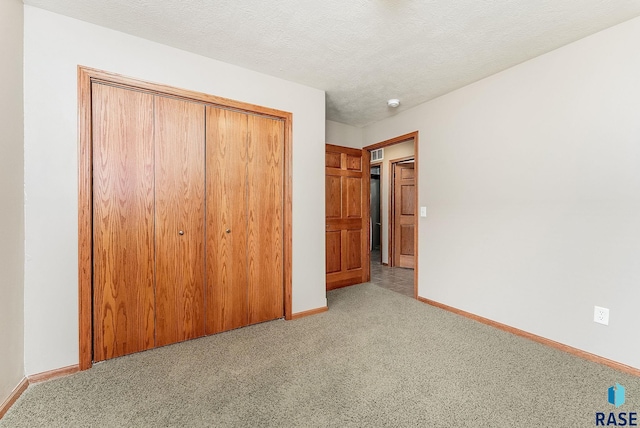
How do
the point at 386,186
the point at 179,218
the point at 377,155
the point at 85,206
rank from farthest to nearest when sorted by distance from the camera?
the point at 377,155 → the point at 386,186 → the point at 179,218 → the point at 85,206

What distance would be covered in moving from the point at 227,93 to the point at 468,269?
3015 mm

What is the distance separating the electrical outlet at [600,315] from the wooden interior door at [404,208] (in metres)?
3.28

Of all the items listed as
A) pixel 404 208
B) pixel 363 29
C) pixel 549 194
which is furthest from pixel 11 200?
pixel 404 208

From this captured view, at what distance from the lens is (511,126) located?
2.55m

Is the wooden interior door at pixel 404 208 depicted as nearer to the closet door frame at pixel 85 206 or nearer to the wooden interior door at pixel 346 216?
the wooden interior door at pixel 346 216

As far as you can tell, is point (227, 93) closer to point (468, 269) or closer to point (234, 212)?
point (234, 212)

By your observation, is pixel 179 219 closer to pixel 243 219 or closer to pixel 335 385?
pixel 243 219

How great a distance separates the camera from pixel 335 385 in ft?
5.71

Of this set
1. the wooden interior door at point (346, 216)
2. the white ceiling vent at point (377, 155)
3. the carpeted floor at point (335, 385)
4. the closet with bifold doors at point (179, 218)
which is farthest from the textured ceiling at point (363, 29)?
the white ceiling vent at point (377, 155)

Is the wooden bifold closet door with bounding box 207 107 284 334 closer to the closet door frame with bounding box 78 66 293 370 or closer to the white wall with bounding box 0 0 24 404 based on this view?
the closet door frame with bounding box 78 66 293 370

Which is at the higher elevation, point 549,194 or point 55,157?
point 55,157

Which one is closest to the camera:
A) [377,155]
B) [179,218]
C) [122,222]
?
[122,222]

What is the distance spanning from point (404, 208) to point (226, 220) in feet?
12.6

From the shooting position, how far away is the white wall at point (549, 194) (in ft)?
6.30
